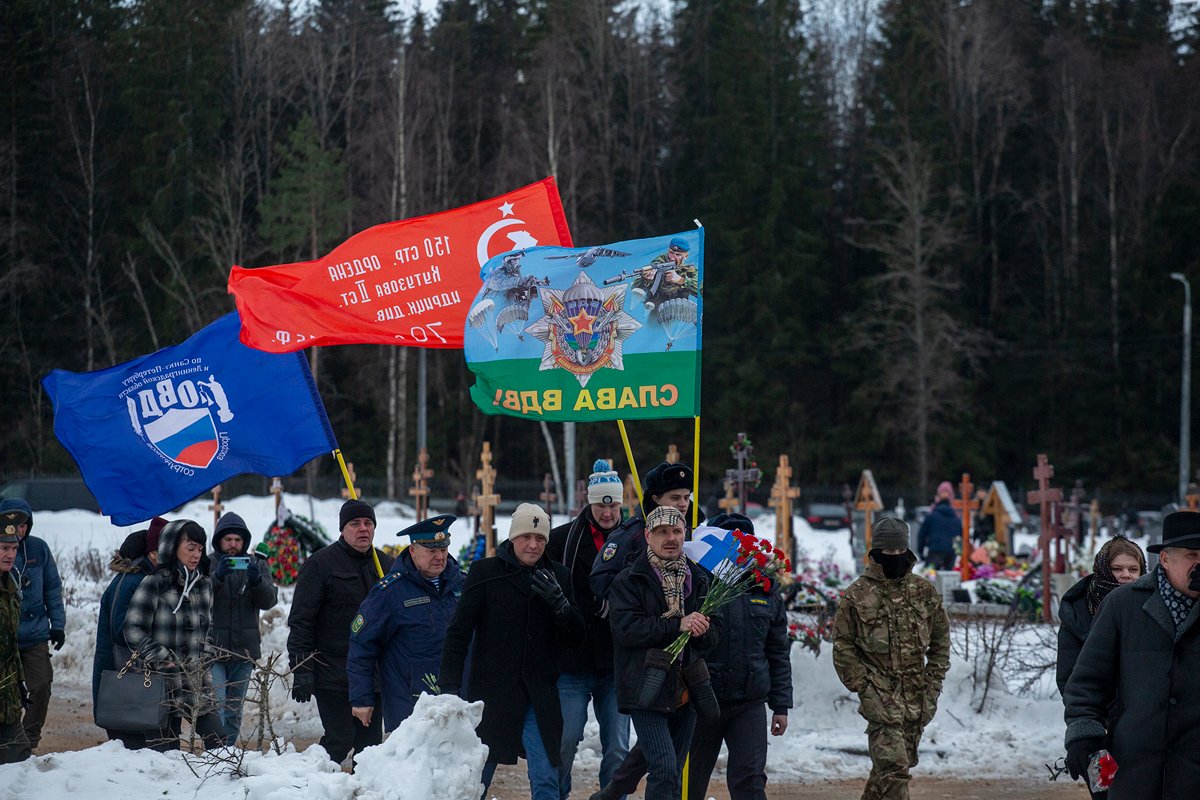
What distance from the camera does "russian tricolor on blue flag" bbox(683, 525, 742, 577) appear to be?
7145 mm

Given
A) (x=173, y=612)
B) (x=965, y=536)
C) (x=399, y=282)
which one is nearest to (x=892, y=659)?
(x=173, y=612)

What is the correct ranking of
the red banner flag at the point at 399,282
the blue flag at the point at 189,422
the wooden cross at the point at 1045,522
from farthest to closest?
Answer: 1. the wooden cross at the point at 1045,522
2. the red banner flag at the point at 399,282
3. the blue flag at the point at 189,422

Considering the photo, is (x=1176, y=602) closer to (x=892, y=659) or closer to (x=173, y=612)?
(x=892, y=659)

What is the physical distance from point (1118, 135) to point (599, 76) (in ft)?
54.7

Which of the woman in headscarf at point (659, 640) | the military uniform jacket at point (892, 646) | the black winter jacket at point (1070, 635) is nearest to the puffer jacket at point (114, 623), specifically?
the woman in headscarf at point (659, 640)

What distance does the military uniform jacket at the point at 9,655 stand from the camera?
784 centimetres

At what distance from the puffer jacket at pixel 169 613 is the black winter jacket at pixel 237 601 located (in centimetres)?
65

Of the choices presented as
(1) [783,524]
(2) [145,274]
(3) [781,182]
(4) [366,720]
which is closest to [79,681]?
(4) [366,720]

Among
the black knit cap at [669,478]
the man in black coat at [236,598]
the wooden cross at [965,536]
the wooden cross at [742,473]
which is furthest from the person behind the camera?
the wooden cross at [965,536]

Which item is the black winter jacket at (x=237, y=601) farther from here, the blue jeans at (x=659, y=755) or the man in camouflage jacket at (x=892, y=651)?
the man in camouflage jacket at (x=892, y=651)

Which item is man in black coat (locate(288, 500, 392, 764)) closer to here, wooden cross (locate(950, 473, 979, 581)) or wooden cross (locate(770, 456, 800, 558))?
wooden cross (locate(770, 456, 800, 558))

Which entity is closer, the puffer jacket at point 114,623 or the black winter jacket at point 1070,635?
the black winter jacket at point 1070,635

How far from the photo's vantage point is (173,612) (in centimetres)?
834

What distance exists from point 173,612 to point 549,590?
2.32 meters
